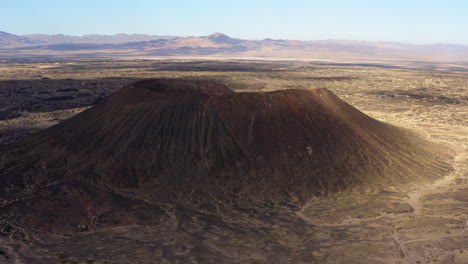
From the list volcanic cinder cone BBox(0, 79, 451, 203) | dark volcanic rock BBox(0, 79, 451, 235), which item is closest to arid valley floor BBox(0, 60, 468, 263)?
dark volcanic rock BBox(0, 79, 451, 235)

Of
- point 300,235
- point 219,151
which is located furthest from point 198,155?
point 300,235

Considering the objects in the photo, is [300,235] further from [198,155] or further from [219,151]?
[198,155]

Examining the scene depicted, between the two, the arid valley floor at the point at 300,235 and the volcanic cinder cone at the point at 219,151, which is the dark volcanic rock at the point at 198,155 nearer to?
the volcanic cinder cone at the point at 219,151

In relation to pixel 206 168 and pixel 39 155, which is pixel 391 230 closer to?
pixel 206 168

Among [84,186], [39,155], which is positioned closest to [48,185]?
[84,186]

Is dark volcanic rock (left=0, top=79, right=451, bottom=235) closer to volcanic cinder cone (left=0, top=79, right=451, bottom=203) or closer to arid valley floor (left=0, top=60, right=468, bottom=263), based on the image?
volcanic cinder cone (left=0, top=79, right=451, bottom=203)

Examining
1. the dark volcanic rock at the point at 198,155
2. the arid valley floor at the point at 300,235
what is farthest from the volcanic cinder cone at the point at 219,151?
the arid valley floor at the point at 300,235

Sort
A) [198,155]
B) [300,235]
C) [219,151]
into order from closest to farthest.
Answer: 1. [300,235]
2. [198,155]
3. [219,151]

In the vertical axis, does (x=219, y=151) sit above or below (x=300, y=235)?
above

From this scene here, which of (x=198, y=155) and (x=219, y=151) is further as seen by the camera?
(x=219, y=151)
